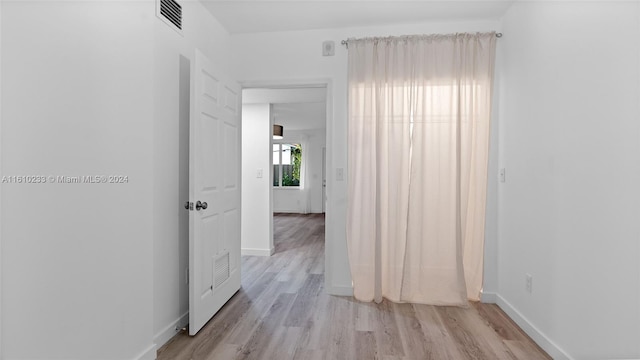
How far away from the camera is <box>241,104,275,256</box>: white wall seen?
4746 millimetres

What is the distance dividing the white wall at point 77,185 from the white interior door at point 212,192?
0.35 meters

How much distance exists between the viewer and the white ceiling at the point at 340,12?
267 cm

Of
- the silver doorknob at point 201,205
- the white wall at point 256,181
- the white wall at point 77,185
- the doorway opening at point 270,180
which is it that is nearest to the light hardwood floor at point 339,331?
the white wall at point 77,185

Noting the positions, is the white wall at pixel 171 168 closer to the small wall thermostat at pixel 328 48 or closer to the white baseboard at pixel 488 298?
the small wall thermostat at pixel 328 48

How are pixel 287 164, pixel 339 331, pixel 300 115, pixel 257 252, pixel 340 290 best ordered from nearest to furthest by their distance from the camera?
pixel 339 331 < pixel 340 290 < pixel 257 252 < pixel 300 115 < pixel 287 164

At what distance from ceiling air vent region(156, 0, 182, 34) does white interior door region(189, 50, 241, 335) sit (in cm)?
25

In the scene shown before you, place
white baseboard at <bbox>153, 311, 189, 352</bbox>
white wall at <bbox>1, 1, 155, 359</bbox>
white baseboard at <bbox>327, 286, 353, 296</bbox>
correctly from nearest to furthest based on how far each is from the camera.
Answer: white wall at <bbox>1, 1, 155, 359</bbox>
white baseboard at <bbox>153, 311, 189, 352</bbox>
white baseboard at <bbox>327, 286, 353, 296</bbox>

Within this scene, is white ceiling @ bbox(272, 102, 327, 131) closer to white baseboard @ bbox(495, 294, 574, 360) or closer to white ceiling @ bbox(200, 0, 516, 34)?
white ceiling @ bbox(200, 0, 516, 34)

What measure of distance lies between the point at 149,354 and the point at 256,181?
10.1 feet

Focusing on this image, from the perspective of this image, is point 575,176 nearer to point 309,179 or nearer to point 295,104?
point 295,104

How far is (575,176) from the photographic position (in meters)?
1.86

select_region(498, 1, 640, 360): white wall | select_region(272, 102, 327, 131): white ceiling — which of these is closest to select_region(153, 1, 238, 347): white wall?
select_region(498, 1, 640, 360): white wall

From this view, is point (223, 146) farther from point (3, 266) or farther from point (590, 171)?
point (590, 171)

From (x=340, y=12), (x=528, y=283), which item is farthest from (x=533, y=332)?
(x=340, y=12)
